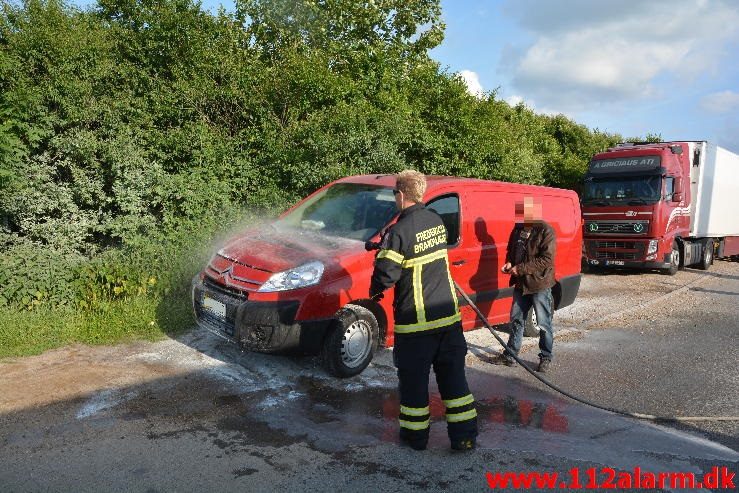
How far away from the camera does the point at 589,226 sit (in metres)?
14.1

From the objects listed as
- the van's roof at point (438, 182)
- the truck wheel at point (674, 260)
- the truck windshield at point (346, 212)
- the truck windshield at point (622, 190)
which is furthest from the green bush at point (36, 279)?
the truck wheel at point (674, 260)

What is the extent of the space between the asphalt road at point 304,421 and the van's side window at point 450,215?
1348mm

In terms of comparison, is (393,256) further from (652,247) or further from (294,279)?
(652,247)

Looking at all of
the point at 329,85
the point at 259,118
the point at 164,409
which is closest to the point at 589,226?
the point at 329,85

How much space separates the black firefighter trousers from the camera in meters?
3.91

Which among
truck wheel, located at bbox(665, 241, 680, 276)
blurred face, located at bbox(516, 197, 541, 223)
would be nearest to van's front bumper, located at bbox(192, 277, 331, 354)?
blurred face, located at bbox(516, 197, 541, 223)

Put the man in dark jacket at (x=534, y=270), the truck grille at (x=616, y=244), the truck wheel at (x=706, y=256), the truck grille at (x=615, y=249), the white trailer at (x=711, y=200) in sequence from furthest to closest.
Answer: the truck wheel at (x=706, y=256)
the white trailer at (x=711, y=200)
the truck grille at (x=616, y=244)
the truck grille at (x=615, y=249)
the man in dark jacket at (x=534, y=270)

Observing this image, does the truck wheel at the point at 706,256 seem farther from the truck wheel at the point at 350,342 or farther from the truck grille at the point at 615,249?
the truck wheel at the point at 350,342

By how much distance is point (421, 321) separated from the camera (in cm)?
390

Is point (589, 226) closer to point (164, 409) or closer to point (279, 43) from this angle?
point (279, 43)

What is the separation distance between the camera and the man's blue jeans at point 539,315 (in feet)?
19.3

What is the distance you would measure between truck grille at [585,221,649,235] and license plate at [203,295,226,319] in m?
10.9

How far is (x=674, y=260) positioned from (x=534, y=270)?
10.1m

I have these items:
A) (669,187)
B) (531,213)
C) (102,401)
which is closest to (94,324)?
(102,401)
